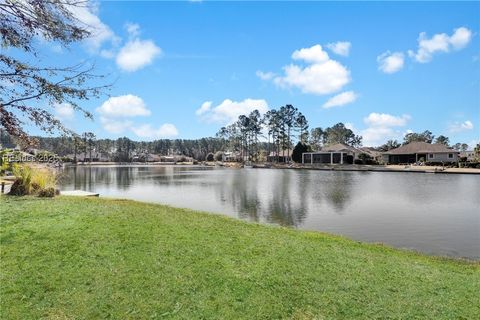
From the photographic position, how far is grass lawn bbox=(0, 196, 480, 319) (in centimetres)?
499

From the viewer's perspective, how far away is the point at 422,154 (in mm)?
72938

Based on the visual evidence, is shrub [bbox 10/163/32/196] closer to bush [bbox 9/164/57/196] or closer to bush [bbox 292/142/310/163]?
bush [bbox 9/164/57/196]

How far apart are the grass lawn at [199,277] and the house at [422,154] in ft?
232

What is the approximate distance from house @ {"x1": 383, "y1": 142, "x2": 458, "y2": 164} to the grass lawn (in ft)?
232

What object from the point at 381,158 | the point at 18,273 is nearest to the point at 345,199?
the point at 18,273

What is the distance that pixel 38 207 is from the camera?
32.0 ft

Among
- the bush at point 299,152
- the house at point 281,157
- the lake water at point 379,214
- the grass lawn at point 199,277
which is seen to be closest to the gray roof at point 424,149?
the bush at point 299,152

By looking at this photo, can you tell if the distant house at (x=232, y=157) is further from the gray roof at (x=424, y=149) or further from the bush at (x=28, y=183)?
the bush at (x=28, y=183)

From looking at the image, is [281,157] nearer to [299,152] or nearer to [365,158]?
[299,152]

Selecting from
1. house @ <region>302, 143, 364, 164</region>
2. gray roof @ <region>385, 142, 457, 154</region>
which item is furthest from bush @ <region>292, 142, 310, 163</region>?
gray roof @ <region>385, 142, 457, 154</region>

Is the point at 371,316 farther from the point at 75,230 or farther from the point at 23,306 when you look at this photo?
the point at 75,230

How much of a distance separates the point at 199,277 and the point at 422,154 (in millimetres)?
77256

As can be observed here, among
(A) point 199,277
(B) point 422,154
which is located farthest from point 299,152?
(A) point 199,277

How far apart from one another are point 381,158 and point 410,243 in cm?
7459
